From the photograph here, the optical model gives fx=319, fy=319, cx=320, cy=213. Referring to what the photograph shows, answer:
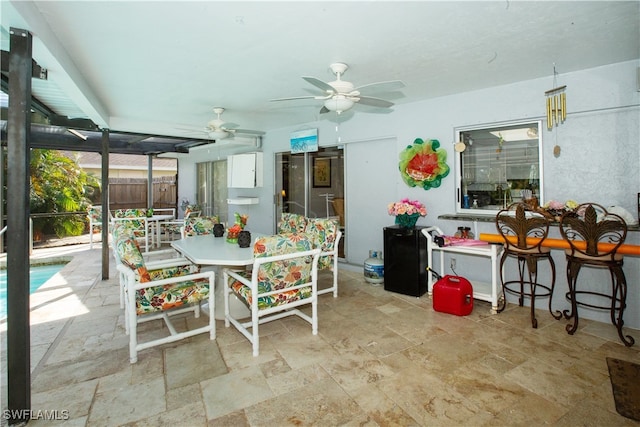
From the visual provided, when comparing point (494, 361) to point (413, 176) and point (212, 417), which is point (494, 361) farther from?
point (413, 176)

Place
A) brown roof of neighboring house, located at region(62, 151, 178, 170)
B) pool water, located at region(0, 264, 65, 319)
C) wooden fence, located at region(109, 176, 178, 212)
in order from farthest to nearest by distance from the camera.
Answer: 1. brown roof of neighboring house, located at region(62, 151, 178, 170)
2. wooden fence, located at region(109, 176, 178, 212)
3. pool water, located at region(0, 264, 65, 319)

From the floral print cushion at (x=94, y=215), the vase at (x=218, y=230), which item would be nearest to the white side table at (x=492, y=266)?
the vase at (x=218, y=230)

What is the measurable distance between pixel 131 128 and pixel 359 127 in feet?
12.9

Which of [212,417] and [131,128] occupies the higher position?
[131,128]

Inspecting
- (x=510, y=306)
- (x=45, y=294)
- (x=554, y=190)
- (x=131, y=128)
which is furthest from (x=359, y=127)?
(x=45, y=294)

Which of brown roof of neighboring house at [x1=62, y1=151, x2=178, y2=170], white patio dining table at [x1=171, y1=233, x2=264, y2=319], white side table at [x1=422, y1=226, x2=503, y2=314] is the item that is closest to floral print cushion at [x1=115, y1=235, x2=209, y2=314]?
white patio dining table at [x1=171, y1=233, x2=264, y2=319]

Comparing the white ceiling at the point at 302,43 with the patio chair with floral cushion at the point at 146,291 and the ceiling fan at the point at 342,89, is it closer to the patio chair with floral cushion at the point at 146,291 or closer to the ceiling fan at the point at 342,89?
the ceiling fan at the point at 342,89

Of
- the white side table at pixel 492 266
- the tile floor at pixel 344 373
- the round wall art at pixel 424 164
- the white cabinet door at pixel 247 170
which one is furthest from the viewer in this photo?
the white cabinet door at pixel 247 170

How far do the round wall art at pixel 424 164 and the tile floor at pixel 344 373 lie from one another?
1692 millimetres

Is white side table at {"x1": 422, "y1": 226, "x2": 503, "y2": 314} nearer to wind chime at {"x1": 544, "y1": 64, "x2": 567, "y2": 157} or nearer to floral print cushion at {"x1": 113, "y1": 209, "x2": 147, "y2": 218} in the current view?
wind chime at {"x1": 544, "y1": 64, "x2": 567, "y2": 157}

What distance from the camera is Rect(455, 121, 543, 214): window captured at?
11.7 feet

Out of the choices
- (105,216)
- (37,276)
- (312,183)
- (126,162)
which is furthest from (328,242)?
(126,162)

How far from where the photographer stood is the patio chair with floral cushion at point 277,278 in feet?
8.00

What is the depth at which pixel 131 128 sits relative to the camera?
5516 millimetres
